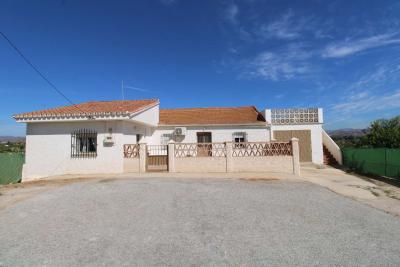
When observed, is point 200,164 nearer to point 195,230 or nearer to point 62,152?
point 62,152

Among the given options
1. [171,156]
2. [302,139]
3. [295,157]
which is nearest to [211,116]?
[302,139]

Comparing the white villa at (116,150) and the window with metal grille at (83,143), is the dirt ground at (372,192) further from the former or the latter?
the window with metal grille at (83,143)

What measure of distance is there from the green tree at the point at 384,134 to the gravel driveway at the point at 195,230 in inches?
530

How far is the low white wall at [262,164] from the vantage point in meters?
14.4

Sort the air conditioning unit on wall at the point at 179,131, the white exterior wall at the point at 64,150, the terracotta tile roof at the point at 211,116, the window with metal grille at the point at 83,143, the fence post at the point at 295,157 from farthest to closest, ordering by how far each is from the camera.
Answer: the terracotta tile roof at the point at 211,116
the air conditioning unit on wall at the point at 179,131
the window with metal grille at the point at 83,143
the white exterior wall at the point at 64,150
the fence post at the point at 295,157

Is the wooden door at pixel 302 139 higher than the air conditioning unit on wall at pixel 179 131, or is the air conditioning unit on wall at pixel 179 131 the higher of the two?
the air conditioning unit on wall at pixel 179 131

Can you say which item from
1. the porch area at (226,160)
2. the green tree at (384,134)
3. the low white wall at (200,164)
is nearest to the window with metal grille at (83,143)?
the porch area at (226,160)

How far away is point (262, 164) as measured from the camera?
14539 millimetres

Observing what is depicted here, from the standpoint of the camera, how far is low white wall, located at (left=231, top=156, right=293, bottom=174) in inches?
568

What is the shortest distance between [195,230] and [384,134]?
19491mm

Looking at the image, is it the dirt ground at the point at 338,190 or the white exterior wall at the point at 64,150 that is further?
the white exterior wall at the point at 64,150

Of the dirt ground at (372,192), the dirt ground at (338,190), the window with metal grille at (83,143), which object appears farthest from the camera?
the window with metal grille at (83,143)

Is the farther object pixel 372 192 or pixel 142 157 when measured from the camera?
pixel 142 157

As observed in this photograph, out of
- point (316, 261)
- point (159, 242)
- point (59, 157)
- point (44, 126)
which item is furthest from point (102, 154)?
point (316, 261)
